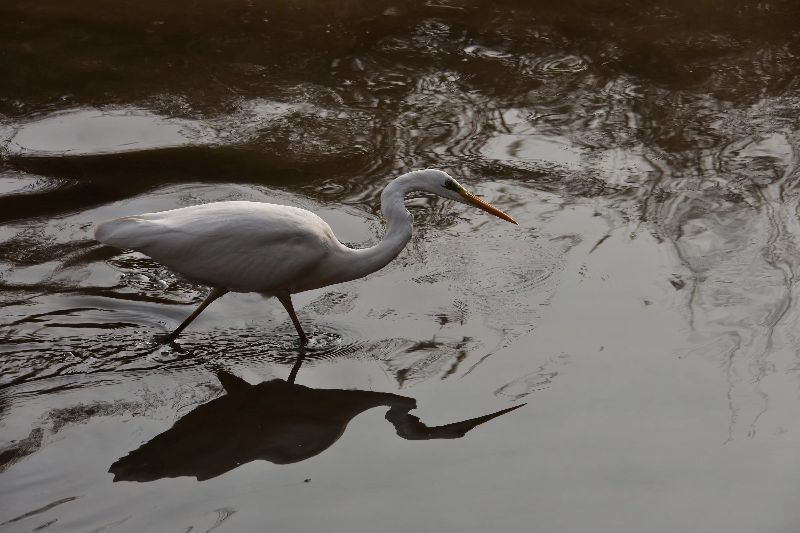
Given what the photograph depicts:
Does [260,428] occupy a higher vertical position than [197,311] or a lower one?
lower

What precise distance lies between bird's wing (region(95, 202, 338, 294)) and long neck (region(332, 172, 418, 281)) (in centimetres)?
20

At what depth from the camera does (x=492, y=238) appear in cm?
660

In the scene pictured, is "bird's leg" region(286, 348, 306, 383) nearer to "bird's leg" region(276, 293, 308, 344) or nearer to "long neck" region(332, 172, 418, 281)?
"bird's leg" region(276, 293, 308, 344)

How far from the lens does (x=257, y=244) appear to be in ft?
17.7

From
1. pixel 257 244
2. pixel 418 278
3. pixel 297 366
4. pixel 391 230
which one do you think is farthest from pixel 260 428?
pixel 418 278

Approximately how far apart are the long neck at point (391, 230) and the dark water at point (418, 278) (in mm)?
314

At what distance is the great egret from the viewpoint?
208 inches

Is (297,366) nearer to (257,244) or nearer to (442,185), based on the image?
(257,244)

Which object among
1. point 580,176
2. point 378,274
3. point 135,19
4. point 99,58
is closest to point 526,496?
point 378,274

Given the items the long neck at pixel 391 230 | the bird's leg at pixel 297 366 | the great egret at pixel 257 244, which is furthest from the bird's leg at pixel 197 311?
the long neck at pixel 391 230

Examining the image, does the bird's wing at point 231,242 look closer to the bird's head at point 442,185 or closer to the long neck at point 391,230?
the long neck at point 391,230

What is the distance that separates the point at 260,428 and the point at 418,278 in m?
1.55

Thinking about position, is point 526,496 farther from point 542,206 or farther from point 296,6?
point 296,6

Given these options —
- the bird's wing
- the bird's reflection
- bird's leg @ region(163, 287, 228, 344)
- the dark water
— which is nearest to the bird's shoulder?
the bird's wing
